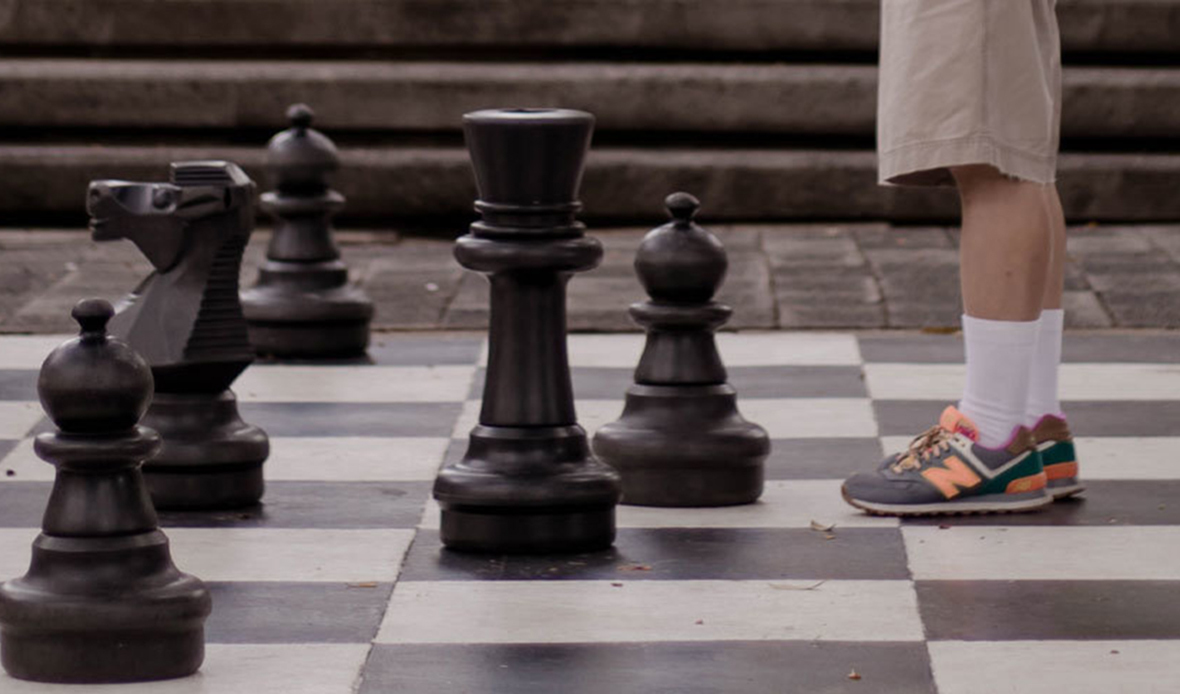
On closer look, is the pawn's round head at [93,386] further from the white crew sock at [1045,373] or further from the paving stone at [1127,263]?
the paving stone at [1127,263]

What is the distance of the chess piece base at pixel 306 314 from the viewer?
449 centimetres

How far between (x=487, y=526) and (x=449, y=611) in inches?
12.1

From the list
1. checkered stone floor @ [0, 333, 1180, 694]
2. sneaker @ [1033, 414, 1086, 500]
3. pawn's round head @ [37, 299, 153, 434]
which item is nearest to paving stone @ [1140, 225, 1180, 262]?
checkered stone floor @ [0, 333, 1180, 694]

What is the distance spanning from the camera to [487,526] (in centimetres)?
286

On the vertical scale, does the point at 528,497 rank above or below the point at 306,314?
above

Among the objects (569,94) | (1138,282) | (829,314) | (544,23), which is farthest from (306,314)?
(544,23)

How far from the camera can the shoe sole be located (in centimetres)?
309

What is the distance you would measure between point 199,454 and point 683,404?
705 mm

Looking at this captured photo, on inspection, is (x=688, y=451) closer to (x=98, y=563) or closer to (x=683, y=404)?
(x=683, y=404)

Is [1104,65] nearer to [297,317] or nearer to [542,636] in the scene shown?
[297,317]

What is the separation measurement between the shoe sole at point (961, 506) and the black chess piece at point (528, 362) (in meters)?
0.42

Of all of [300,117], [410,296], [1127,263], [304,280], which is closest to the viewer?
[300,117]

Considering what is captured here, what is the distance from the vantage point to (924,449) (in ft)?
10.3

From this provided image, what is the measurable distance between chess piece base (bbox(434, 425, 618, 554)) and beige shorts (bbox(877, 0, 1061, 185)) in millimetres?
673
